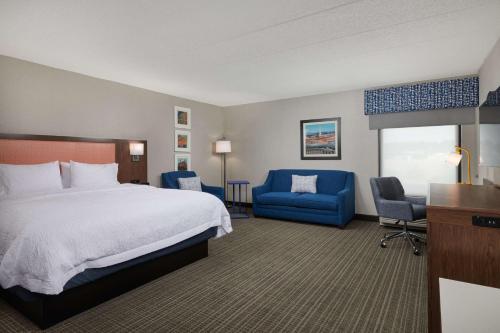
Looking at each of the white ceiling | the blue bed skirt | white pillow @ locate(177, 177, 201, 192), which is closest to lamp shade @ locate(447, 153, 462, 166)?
the white ceiling

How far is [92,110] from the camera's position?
460 cm

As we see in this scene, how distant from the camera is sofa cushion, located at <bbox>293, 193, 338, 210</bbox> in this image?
4988mm

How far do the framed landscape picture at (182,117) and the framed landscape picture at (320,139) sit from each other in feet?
8.20

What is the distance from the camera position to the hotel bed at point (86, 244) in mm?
2072

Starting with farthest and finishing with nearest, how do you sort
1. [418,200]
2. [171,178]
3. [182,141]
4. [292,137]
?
[292,137] < [182,141] < [171,178] < [418,200]

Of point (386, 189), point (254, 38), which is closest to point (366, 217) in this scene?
point (386, 189)

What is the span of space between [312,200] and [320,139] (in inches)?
59.0

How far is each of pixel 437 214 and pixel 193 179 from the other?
4.71m

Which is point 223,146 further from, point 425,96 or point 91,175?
point 425,96

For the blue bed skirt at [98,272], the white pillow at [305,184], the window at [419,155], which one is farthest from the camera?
the white pillow at [305,184]

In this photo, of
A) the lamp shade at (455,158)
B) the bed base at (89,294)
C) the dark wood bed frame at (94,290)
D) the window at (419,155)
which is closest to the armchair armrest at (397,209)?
the lamp shade at (455,158)

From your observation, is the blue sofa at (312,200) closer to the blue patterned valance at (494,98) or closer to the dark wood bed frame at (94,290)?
the dark wood bed frame at (94,290)

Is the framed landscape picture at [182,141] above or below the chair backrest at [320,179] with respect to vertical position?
above

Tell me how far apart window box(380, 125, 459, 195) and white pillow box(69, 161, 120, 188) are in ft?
15.5
